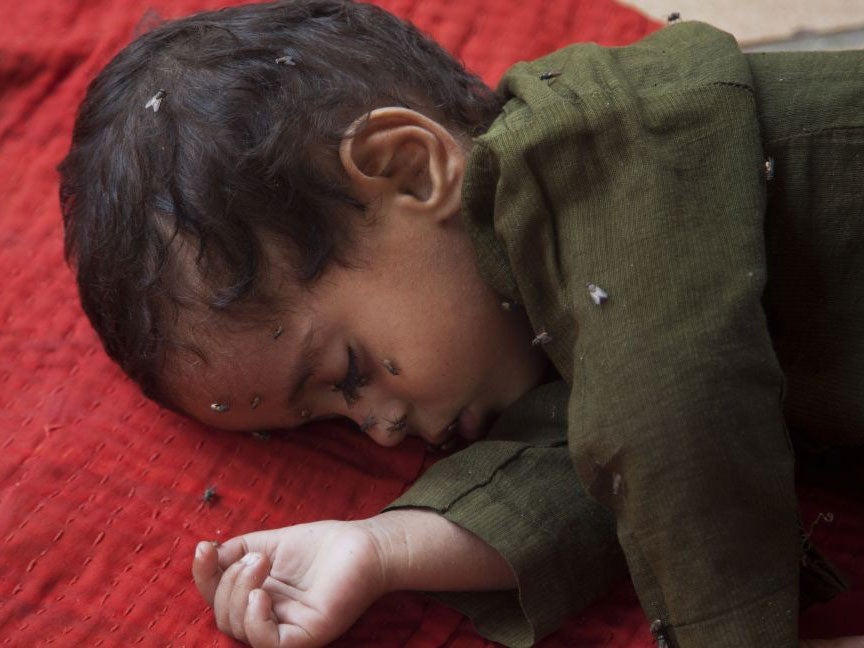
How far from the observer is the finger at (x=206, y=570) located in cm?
108

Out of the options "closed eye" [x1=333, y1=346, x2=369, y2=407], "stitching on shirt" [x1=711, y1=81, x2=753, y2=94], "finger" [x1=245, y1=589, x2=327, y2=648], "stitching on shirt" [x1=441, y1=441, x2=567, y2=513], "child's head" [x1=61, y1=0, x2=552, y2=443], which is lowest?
"finger" [x1=245, y1=589, x2=327, y2=648]

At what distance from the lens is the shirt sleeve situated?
1099 millimetres

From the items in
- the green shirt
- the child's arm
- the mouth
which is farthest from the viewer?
the mouth

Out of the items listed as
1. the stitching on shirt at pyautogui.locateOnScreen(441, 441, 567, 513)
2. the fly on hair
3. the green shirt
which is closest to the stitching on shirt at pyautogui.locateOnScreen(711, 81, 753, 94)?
the green shirt

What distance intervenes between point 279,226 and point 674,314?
39 centimetres

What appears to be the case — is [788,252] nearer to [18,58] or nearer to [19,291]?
[19,291]

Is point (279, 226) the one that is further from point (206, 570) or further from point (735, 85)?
point (735, 85)

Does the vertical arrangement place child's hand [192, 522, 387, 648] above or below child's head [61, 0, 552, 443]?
below

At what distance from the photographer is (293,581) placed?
110cm

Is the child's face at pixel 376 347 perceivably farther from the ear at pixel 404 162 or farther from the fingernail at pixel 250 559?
the fingernail at pixel 250 559

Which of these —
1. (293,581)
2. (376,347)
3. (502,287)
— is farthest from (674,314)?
(293,581)

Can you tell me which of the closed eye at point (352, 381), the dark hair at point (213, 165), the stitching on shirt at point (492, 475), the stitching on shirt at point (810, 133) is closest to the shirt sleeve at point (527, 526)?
the stitching on shirt at point (492, 475)

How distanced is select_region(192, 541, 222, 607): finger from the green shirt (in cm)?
22

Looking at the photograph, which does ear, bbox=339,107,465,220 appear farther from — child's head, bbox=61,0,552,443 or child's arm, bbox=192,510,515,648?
child's arm, bbox=192,510,515,648
